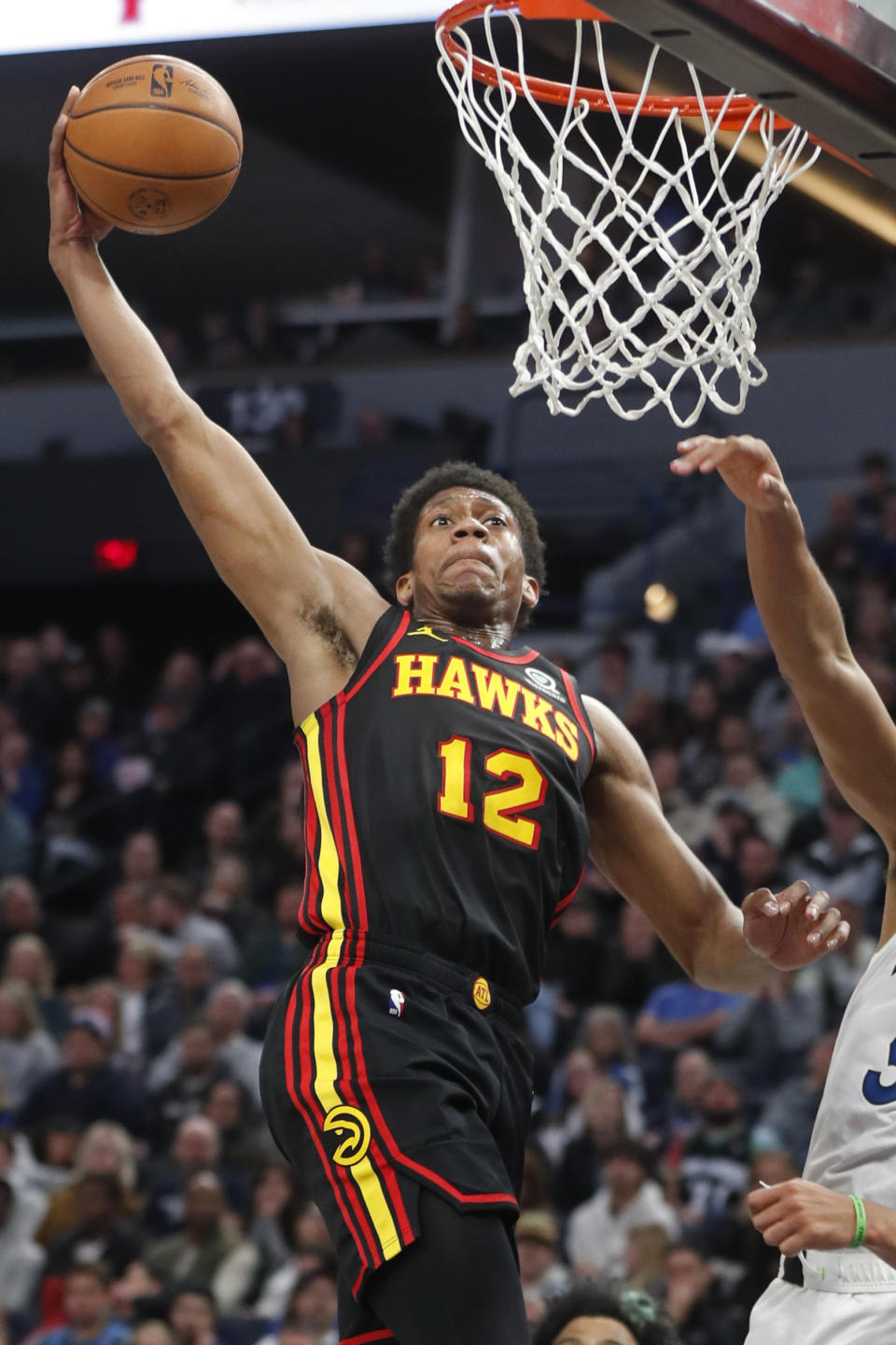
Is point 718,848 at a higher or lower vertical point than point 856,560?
lower

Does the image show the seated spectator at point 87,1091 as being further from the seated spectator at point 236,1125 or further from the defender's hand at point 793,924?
the defender's hand at point 793,924

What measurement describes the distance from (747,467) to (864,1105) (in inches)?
44.7

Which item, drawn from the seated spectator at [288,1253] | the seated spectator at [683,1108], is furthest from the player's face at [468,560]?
the seated spectator at [683,1108]

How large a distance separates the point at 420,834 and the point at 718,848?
19.5 feet

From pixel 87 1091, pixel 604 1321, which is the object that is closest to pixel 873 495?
pixel 87 1091

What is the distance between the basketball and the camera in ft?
12.2

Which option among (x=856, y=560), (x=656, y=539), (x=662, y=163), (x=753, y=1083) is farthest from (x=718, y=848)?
(x=662, y=163)

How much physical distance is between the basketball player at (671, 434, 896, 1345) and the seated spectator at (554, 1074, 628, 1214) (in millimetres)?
4222

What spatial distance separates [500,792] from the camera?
132 inches

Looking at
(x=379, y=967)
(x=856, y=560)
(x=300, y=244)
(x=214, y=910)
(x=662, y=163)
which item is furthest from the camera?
(x=300, y=244)

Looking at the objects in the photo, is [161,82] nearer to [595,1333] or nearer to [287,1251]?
[595,1333]

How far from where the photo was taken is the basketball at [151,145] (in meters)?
3.71

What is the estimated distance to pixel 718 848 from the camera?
904cm

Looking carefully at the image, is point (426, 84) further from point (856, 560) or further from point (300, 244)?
point (856, 560)
